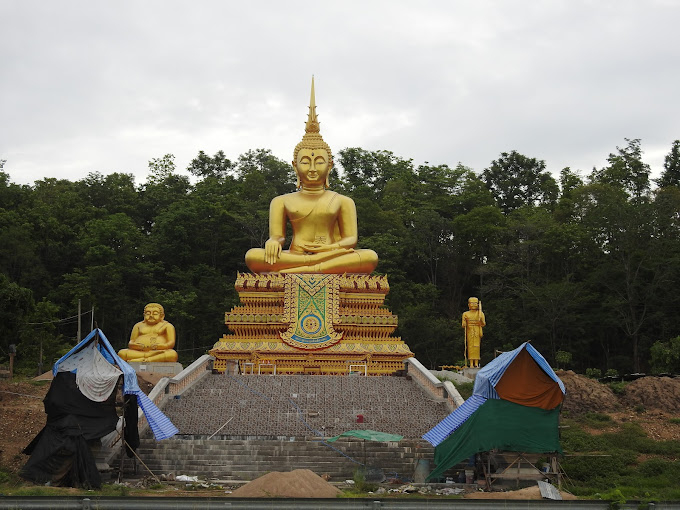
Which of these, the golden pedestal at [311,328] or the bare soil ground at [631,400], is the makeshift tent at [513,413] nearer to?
the bare soil ground at [631,400]

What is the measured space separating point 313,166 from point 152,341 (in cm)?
751

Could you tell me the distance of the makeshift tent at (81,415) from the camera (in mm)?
13625

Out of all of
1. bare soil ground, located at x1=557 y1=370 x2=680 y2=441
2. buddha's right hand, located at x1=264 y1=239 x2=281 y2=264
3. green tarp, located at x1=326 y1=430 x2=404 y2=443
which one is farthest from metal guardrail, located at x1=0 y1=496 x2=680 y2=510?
buddha's right hand, located at x1=264 y1=239 x2=281 y2=264

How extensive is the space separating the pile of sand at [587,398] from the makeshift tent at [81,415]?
28.7 feet

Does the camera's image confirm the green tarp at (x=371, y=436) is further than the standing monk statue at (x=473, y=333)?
No

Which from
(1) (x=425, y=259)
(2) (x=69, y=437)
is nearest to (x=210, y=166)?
(1) (x=425, y=259)

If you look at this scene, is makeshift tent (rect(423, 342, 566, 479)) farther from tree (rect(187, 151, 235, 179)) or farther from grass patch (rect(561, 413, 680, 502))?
tree (rect(187, 151, 235, 179))

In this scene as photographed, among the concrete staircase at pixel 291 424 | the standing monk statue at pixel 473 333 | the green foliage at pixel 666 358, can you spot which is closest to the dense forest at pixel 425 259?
the green foliage at pixel 666 358

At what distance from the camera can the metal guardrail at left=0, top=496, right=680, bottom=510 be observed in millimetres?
8305

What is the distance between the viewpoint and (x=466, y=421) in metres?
14.4

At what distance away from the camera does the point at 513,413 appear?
558 inches

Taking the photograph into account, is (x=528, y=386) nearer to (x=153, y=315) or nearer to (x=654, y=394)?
(x=654, y=394)

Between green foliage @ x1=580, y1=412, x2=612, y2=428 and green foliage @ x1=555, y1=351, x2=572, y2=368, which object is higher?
green foliage @ x1=555, y1=351, x2=572, y2=368

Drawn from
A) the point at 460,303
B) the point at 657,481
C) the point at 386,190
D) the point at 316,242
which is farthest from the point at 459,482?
the point at 386,190
